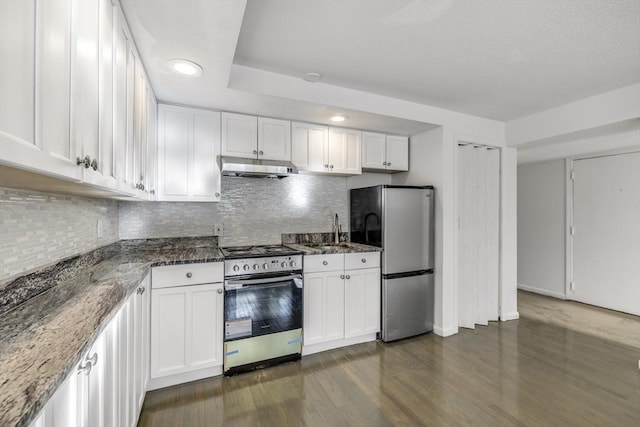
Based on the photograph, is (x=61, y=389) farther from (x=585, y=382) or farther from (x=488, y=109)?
(x=488, y=109)

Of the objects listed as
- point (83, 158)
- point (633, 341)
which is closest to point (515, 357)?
point (633, 341)

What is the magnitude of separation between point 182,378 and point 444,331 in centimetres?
251

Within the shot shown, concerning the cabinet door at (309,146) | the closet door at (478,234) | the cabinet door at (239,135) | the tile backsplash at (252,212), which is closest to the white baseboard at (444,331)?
the closet door at (478,234)

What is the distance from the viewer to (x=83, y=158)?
1.00 metres

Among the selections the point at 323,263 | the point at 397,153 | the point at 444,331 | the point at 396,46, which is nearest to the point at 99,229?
the point at 323,263

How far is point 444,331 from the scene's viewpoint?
3.09 m

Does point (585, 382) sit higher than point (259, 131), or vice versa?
point (259, 131)

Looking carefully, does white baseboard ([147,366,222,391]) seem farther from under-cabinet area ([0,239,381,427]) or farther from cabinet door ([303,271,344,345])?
cabinet door ([303,271,344,345])

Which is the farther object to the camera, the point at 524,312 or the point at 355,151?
the point at 524,312

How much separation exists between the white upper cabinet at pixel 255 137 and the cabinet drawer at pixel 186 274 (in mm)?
1013

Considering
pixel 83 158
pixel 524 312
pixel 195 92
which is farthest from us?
pixel 524 312

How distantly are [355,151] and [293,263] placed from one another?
1.38m

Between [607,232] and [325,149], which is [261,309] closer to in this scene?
[325,149]

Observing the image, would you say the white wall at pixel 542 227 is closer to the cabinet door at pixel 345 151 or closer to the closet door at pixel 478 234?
the closet door at pixel 478 234
